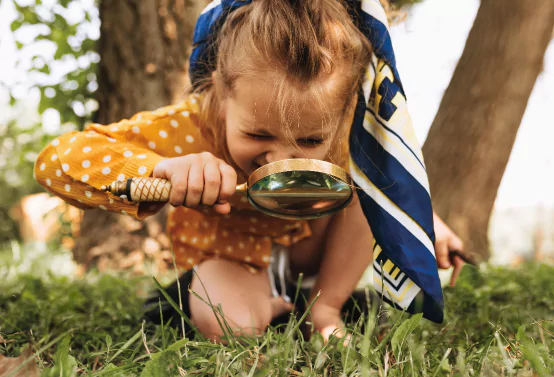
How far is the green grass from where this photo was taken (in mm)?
907

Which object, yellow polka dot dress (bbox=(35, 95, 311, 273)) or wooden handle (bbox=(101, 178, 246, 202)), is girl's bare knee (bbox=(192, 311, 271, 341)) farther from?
wooden handle (bbox=(101, 178, 246, 202))

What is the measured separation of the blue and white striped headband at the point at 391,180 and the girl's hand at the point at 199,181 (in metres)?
0.45

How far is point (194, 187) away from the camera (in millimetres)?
1173

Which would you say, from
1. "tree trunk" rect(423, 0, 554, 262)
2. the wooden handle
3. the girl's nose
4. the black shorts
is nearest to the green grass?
the black shorts

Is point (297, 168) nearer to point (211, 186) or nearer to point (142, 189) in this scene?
point (211, 186)

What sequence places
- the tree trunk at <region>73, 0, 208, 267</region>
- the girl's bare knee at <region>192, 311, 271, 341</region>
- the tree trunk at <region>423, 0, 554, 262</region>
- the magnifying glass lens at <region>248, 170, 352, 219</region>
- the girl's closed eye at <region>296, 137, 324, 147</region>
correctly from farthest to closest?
the tree trunk at <region>73, 0, 208, 267</region> < the tree trunk at <region>423, 0, 554, 262</region> < the girl's bare knee at <region>192, 311, 271, 341</region> < the girl's closed eye at <region>296, 137, 324, 147</region> < the magnifying glass lens at <region>248, 170, 352, 219</region>

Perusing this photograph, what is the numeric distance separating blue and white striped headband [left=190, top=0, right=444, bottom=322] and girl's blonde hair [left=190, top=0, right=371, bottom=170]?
52mm

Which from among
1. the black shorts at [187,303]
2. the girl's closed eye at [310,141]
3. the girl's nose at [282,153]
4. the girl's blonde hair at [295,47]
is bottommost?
the black shorts at [187,303]

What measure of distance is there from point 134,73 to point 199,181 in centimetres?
210

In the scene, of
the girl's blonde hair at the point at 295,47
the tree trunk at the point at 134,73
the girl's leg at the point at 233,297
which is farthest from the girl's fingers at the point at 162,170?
the tree trunk at the point at 134,73

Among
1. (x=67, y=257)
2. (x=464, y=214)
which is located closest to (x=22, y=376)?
(x=464, y=214)

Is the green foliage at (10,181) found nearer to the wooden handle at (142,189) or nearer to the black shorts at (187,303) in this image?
the black shorts at (187,303)

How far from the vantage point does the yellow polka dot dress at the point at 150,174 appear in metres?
1.37

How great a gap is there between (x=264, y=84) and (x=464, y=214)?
2.03 meters
